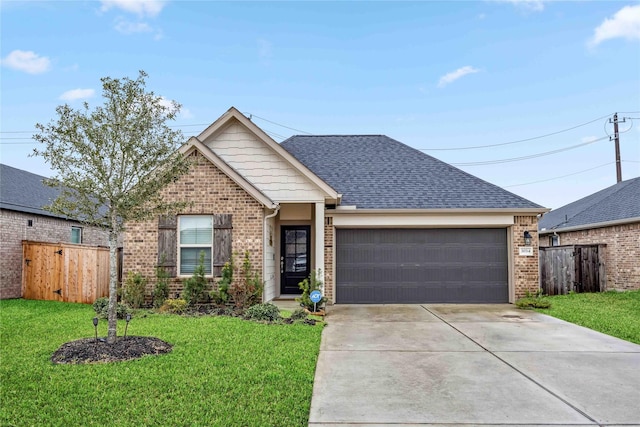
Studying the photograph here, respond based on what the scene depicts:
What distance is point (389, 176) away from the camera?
46.6 ft

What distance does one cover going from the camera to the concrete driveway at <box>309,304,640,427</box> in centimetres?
425

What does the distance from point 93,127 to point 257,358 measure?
4.21 meters

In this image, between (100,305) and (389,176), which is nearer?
(100,305)

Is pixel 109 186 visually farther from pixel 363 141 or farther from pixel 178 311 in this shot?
pixel 363 141

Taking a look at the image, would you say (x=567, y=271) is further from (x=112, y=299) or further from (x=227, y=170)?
(x=112, y=299)

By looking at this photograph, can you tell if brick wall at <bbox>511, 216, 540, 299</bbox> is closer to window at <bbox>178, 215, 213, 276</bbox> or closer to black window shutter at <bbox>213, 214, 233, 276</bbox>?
black window shutter at <bbox>213, 214, 233, 276</bbox>

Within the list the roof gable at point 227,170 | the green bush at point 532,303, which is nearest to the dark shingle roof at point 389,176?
the green bush at point 532,303

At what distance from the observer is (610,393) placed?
4891 millimetres

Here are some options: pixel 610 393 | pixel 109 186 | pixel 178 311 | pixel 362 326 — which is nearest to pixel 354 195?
pixel 362 326

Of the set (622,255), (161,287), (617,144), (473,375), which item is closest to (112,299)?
(161,287)

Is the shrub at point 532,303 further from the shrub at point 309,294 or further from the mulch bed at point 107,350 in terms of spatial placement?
the mulch bed at point 107,350

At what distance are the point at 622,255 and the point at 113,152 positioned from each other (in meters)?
16.4

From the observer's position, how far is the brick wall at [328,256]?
41.3ft

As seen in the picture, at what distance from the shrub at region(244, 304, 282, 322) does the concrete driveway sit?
1.23m
